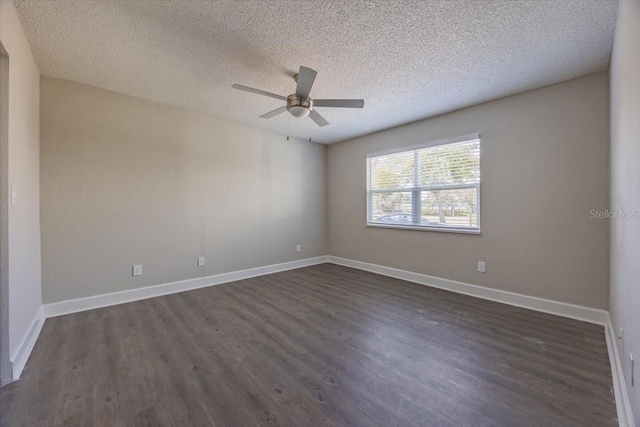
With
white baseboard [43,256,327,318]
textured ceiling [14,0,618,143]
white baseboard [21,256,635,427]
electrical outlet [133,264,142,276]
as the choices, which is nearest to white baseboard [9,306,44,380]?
white baseboard [21,256,635,427]

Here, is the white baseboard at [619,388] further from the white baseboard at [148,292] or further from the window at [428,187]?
the white baseboard at [148,292]

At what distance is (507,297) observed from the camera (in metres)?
3.04

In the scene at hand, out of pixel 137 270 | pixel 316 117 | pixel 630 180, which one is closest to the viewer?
pixel 630 180

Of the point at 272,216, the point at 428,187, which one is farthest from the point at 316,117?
the point at 272,216

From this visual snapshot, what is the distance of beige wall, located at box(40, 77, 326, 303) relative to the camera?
2752 mm

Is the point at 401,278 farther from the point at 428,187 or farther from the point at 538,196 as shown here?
the point at 538,196

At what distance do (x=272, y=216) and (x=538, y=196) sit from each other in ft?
A: 12.2

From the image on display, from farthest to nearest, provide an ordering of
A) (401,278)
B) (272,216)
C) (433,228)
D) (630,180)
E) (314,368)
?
(272,216)
(401,278)
(433,228)
(314,368)
(630,180)

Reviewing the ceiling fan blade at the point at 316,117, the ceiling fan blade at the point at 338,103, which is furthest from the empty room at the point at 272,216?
the ceiling fan blade at the point at 316,117

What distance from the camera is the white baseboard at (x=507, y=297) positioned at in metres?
2.55

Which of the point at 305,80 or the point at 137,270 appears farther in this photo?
the point at 137,270

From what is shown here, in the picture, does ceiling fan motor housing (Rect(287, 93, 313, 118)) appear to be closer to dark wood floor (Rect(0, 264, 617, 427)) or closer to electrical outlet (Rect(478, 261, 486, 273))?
dark wood floor (Rect(0, 264, 617, 427))

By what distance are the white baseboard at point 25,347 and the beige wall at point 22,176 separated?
0.14ft

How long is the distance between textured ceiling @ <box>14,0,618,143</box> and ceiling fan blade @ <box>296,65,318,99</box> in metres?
0.30
